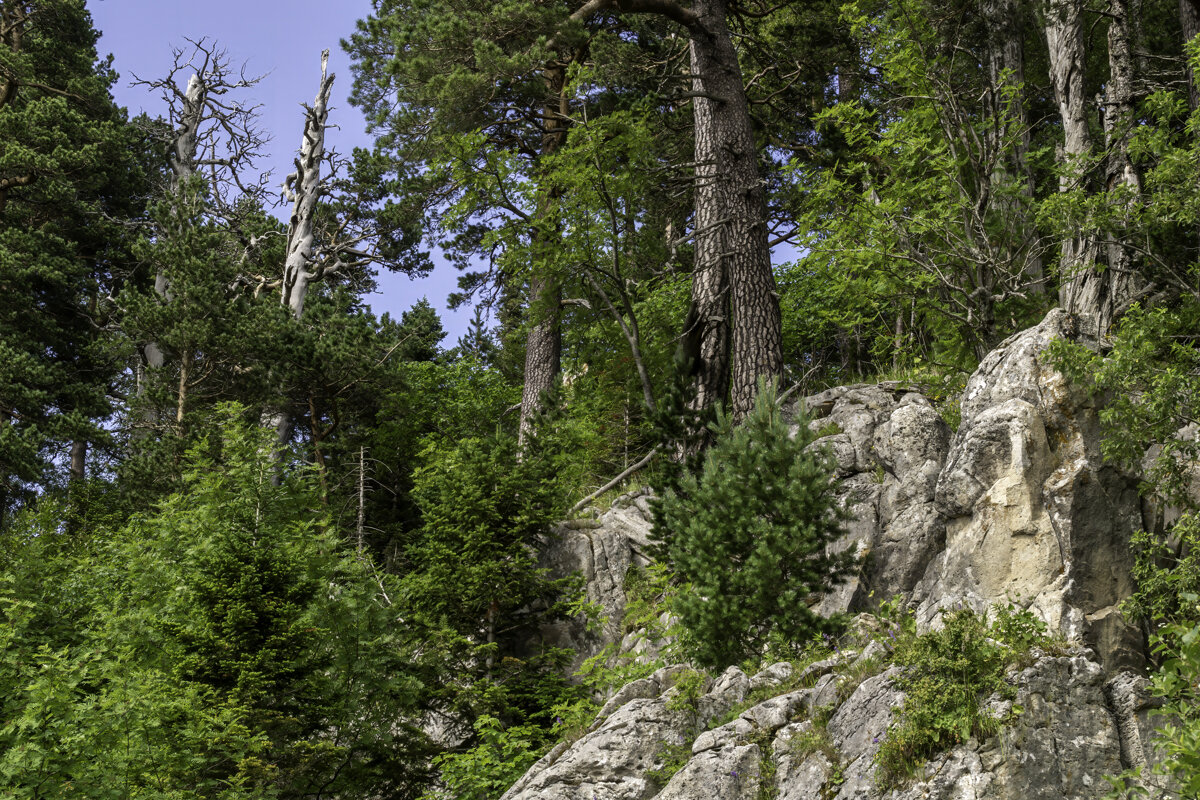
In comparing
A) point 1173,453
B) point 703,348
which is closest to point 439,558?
point 703,348

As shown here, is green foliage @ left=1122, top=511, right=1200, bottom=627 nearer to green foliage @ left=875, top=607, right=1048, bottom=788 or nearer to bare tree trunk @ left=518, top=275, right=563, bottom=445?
green foliage @ left=875, top=607, right=1048, bottom=788

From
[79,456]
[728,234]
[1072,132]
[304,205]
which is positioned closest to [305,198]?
[304,205]

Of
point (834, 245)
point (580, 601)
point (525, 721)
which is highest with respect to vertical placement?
point (834, 245)

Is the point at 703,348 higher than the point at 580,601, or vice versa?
the point at 703,348

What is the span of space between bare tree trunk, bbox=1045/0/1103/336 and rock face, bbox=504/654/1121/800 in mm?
5929

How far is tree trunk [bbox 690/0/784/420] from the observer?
14.1 metres

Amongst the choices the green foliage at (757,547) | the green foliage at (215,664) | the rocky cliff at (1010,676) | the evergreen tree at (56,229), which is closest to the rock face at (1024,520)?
the rocky cliff at (1010,676)

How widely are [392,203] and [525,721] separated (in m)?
12.7

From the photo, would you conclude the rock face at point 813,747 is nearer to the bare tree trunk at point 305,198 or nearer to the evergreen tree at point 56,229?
the bare tree trunk at point 305,198

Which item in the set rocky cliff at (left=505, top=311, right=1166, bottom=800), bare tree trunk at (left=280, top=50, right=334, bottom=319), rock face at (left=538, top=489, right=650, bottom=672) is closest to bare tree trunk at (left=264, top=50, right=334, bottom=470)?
bare tree trunk at (left=280, top=50, right=334, bottom=319)

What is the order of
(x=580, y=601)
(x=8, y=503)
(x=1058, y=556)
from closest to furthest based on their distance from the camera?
(x=1058, y=556), (x=580, y=601), (x=8, y=503)

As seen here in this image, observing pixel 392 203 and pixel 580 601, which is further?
pixel 392 203

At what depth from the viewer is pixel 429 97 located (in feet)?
54.2

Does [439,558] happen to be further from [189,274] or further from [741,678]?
[189,274]
